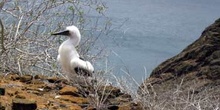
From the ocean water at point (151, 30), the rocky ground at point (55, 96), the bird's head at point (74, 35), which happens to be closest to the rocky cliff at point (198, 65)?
the ocean water at point (151, 30)

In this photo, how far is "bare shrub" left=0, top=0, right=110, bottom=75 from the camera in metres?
6.48

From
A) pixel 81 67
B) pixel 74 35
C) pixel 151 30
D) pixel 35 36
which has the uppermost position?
pixel 151 30

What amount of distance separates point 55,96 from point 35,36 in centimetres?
279

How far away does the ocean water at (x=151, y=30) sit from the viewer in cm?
1315

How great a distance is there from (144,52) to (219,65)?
7.06 metres

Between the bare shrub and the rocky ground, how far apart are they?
708 mm

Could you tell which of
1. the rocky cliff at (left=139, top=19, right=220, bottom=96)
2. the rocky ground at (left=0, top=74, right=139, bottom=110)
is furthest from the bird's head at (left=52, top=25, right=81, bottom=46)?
the rocky cliff at (left=139, top=19, right=220, bottom=96)

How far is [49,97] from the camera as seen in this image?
4.76 m

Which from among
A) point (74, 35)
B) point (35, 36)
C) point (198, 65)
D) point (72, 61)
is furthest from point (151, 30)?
point (72, 61)

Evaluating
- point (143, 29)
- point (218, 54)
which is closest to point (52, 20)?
point (218, 54)

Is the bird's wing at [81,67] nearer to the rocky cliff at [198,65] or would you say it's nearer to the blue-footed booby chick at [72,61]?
the blue-footed booby chick at [72,61]

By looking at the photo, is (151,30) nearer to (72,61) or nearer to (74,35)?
(74,35)

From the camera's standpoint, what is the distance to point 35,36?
24.6 ft

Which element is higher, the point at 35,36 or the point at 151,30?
the point at 151,30
